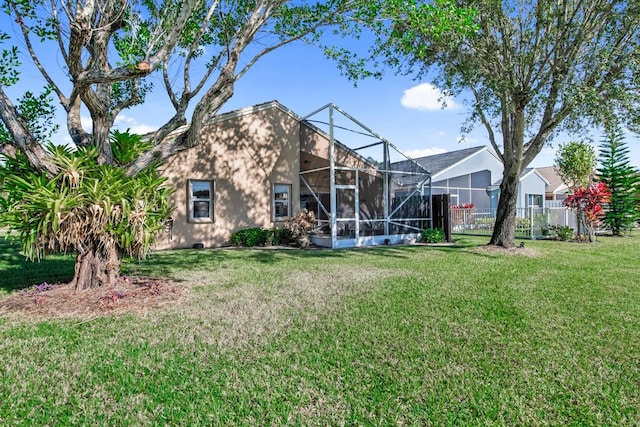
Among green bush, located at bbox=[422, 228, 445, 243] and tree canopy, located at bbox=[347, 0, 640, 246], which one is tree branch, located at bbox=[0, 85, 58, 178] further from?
green bush, located at bbox=[422, 228, 445, 243]

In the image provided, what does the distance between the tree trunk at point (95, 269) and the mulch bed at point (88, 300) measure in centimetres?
12

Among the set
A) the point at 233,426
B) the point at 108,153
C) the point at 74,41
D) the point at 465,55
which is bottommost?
the point at 233,426

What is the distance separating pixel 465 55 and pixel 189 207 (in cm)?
1003

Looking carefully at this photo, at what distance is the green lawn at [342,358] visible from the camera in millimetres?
2816

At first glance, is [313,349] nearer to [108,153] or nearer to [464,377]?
[464,377]

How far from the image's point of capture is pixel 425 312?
5113 millimetres

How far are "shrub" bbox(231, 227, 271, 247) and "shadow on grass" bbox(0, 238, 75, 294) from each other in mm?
5044

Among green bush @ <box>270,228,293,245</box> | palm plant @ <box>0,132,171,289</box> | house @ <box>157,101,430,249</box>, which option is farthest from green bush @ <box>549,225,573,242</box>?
palm plant @ <box>0,132,171,289</box>

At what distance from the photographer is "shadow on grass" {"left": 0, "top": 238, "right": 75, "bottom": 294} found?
7016 millimetres

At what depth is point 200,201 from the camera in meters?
13.5

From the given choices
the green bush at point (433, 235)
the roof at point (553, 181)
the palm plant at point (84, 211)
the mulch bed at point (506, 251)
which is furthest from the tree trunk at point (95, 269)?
the roof at point (553, 181)

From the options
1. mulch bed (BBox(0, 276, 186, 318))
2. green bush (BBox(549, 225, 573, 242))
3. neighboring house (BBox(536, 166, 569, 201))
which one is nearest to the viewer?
mulch bed (BBox(0, 276, 186, 318))

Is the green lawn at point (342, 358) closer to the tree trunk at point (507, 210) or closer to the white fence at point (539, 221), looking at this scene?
the tree trunk at point (507, 210)

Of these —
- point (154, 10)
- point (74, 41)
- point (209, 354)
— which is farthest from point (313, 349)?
point (154, 10)
